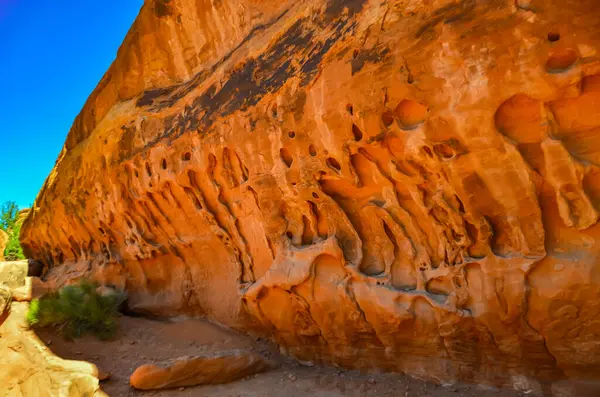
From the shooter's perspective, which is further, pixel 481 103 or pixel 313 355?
pixel 313 355

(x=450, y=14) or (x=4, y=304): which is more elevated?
(x=450, y=14)

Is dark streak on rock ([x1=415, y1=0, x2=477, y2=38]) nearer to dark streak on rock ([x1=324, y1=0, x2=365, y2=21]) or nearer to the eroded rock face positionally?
the eroded rock face

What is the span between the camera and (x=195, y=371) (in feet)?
17.1

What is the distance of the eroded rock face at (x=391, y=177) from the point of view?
3.42 meters

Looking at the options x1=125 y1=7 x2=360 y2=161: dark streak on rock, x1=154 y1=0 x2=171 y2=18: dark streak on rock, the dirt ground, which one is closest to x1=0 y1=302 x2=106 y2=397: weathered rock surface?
the dirt ground

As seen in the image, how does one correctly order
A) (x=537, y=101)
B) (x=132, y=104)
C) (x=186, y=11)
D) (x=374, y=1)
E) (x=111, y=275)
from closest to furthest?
(x=537, y=101), (x=374, y=1), (x=186, y=11), (x=132, y=104), (x=111, y=275)

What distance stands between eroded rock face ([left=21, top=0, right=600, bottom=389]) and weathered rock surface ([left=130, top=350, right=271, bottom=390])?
0.80 metres

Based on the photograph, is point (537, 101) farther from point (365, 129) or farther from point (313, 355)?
point (313, 355)

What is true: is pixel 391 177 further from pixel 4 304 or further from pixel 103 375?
pixel 4 304

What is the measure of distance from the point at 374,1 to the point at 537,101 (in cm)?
199

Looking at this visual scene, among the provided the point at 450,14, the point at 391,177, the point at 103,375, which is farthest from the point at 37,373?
the point at 450,14

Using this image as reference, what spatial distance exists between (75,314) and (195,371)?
12.2ft

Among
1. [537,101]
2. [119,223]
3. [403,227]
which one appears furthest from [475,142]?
[119,223]

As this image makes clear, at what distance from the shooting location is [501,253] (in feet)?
12.7
